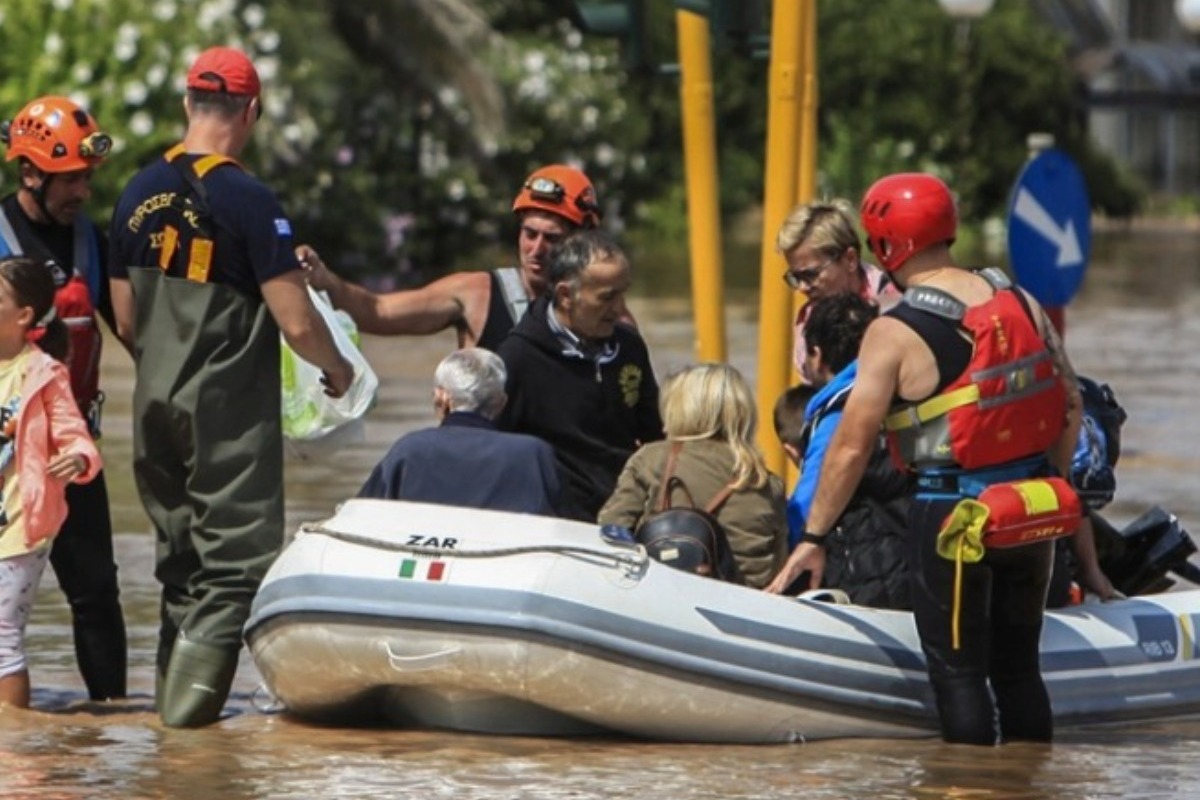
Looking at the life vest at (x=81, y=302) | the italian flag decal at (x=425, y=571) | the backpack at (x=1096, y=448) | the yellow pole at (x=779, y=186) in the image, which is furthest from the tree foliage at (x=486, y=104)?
the italian flag decal at (x=425, y=571)

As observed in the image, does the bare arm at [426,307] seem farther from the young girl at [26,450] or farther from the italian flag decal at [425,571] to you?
the italian flag decal at [425,571]

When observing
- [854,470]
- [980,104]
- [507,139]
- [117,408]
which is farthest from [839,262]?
[980,104]

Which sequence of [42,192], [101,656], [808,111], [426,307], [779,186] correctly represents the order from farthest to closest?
1. [808,111]
2. [779,186]
3. [426,307]
4. [101,656]
5. [42,192]

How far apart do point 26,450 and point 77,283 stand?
24.5 inches

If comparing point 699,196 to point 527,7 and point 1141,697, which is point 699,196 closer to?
point 1141,697

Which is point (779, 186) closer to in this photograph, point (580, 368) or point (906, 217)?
point (580, 368)

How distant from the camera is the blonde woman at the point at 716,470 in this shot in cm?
913

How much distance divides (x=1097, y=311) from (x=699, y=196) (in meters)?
17.8

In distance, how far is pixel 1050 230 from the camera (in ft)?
51.3

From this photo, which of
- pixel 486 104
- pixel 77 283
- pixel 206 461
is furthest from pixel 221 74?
pixel 486 104

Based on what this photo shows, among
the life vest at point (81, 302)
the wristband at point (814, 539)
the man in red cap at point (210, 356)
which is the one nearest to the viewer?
the wristband at point (814, 539)

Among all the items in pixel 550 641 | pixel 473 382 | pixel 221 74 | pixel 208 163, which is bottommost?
pixel 550 641

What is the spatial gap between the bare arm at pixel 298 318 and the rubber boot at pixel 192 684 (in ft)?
2.94

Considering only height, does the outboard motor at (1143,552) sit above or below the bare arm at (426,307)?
below
